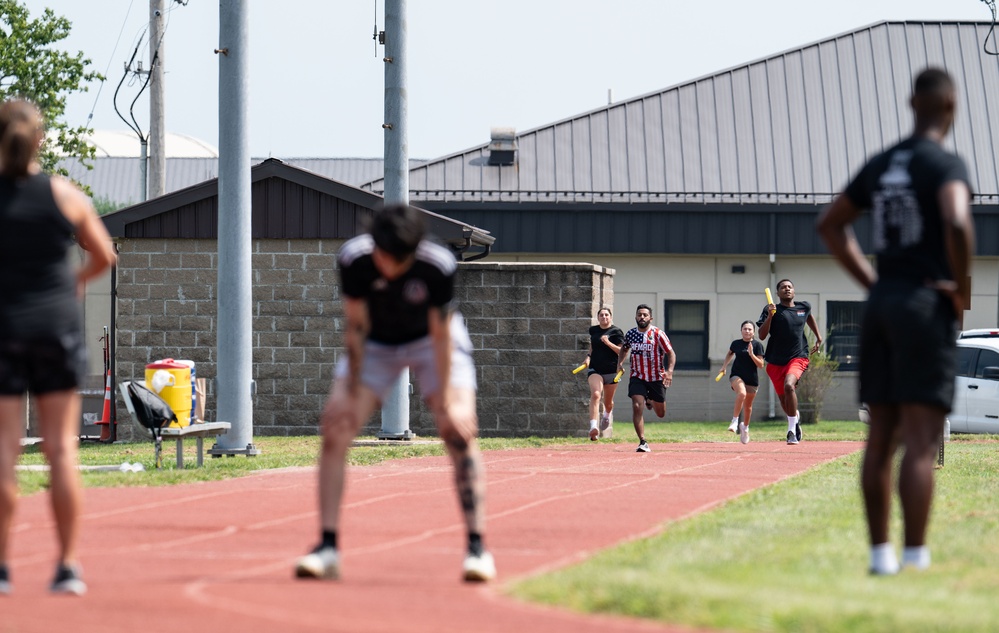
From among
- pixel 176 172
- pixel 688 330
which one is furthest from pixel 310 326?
pixel 176 172

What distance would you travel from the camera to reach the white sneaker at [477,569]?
681cm

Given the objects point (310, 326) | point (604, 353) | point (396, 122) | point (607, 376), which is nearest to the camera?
point (396, 122)

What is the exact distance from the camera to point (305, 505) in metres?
10.7

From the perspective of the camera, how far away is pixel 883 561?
6828 mm

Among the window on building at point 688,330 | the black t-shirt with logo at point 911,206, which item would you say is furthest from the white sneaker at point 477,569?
the window on building at point 688,330

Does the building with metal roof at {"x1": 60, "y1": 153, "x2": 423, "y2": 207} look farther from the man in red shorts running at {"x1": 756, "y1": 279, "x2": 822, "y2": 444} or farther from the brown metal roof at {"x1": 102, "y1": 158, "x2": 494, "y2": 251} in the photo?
the man in red shorts running at {"x1": 756, "y1": 279, "x2": 822, "y2": 444}

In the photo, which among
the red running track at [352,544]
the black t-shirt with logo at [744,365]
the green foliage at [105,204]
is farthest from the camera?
the green foliage at [105,204]

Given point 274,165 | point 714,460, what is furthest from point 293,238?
point 714,460

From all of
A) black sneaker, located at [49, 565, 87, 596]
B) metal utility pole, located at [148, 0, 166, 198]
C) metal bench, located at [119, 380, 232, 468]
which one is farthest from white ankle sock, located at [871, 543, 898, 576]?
metal utility pole, located at [148, 0, 166, 198]

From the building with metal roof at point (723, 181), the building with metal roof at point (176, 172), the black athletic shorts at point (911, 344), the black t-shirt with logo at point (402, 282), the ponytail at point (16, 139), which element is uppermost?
the building with metal roof at point (176, 172)

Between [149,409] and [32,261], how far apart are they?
7.80 metres

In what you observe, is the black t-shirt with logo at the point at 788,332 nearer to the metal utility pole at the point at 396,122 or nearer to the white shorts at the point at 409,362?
the metal utility pole at the point at 396,122

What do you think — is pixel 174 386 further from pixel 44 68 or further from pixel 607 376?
pixel 44 68

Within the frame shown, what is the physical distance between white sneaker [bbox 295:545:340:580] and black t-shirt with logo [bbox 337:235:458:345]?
107 centimetres
